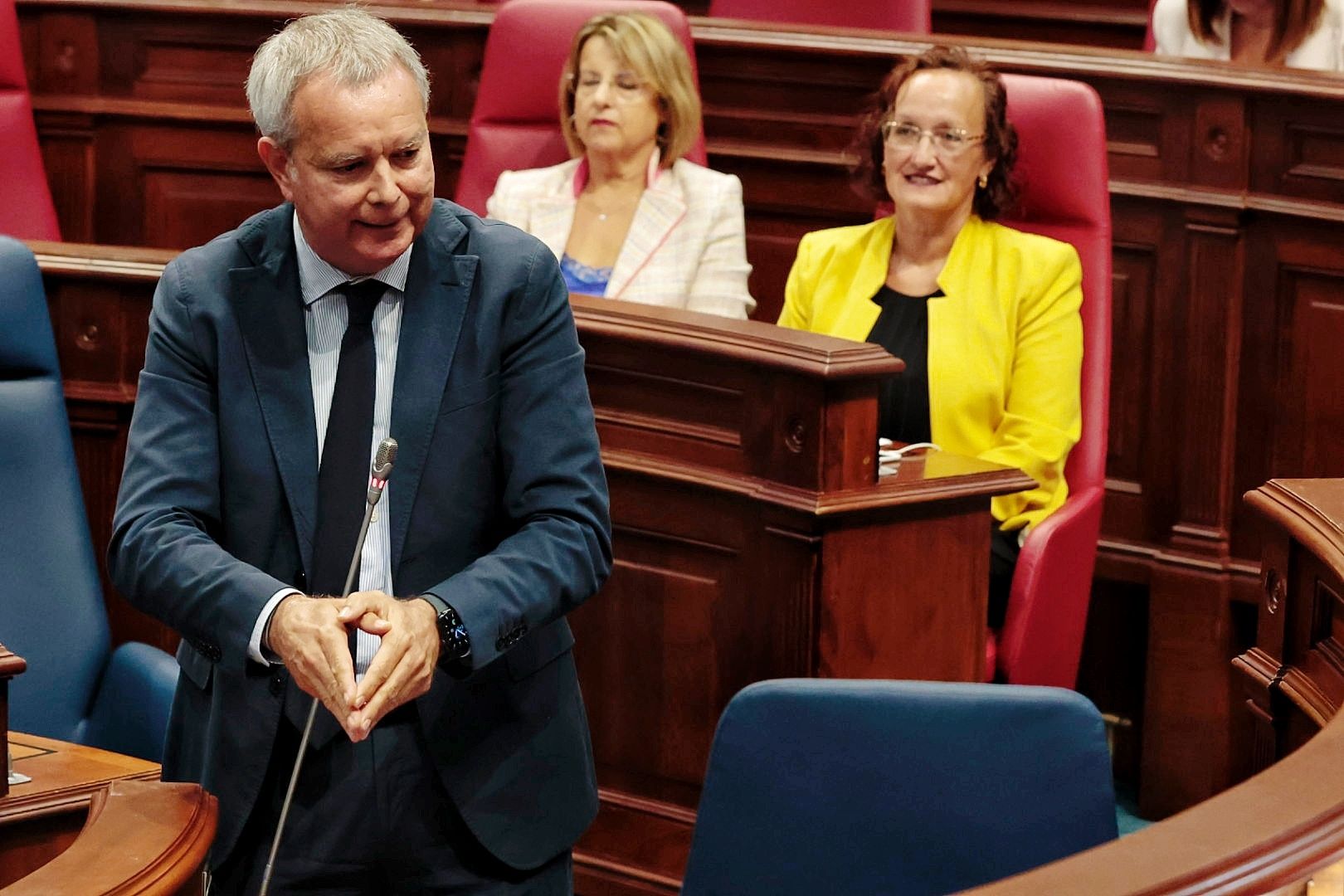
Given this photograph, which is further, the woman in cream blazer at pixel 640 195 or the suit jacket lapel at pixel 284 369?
the woman in cream blazer at pixel 640 195

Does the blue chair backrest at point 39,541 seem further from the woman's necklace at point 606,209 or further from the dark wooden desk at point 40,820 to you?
the woman's necklace at point 606,209

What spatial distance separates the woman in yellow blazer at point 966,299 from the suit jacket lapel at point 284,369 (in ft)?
4.20

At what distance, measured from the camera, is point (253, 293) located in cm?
136

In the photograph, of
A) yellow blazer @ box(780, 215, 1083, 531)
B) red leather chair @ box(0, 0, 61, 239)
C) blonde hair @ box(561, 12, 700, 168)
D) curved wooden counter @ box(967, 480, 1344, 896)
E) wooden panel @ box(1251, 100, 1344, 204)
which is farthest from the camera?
red leather chair @ box(0, 0, 61, 239)

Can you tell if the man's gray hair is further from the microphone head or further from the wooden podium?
the wooden podium

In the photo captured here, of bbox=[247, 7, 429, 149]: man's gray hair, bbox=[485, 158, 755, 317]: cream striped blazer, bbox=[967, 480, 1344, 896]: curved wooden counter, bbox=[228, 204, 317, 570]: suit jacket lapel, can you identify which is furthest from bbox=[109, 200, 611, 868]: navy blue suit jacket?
bbox=[485, 158, 755, 317]: cream striped blazer

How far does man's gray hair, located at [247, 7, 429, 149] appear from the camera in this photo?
4.23 feet

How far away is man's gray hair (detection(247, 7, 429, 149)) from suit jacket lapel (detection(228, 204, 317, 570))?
0.33ft

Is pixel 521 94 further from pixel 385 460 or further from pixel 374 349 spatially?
pixel 385 460

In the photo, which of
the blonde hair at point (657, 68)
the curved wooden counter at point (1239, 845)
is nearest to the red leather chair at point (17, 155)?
the blonde hair at point (657, 68)

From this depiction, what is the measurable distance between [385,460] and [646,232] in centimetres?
159

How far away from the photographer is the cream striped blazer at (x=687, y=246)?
2.78 meters

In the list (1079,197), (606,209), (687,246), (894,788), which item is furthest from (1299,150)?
(894,788)

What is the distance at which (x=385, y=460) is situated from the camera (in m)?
1.25
